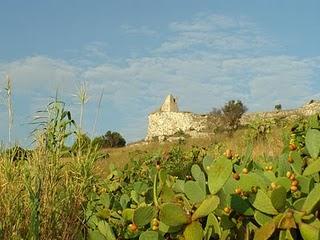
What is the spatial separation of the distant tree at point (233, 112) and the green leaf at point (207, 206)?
31.3 meters

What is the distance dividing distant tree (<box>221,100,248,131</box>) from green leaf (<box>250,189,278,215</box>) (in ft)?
103

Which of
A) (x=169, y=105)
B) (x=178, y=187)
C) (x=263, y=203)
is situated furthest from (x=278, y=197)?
(x=169, y=105)

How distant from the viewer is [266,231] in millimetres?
1716

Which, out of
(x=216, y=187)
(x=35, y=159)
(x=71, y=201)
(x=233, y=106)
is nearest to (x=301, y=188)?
(x=216, y=187)

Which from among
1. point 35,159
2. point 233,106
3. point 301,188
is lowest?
point 301,188

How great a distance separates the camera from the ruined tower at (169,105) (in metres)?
57.4

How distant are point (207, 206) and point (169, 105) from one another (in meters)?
56.3

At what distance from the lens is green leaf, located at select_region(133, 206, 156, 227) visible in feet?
6.57

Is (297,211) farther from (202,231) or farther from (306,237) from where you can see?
(202,231)

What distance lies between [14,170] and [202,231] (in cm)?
287

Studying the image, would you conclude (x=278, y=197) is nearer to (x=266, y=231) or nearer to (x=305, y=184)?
(x=266, y=231)

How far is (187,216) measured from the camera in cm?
188

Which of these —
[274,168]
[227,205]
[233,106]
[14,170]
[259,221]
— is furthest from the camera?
[233,106]

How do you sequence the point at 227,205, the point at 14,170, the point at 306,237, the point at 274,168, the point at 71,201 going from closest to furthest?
1. the point at 306,237
2. the point at 227,205
3. the point at 274,168
4. the point at 71,201
5. the point at 14,170
